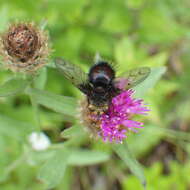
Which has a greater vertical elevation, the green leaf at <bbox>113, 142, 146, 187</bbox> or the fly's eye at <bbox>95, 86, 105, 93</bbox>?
the fly's eye at <bbox>95, 86, 105, 93</bbox>

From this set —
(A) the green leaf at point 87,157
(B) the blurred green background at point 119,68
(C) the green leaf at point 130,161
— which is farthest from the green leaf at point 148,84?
(B) the blurred green background at point 119,68

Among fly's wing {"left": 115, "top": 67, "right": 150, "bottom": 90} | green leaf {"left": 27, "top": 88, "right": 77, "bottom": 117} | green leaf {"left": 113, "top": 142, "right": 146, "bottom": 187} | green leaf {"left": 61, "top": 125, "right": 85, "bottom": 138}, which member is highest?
fly's wing {"left": 115, "top": 67, "right": 150, "bottom": 90}

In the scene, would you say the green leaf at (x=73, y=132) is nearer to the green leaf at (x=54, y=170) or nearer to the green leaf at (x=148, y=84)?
the green leaf at (x=54, y=170)

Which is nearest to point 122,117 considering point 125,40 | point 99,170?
point 125,40

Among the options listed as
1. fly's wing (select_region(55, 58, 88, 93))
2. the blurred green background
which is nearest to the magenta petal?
fly's wing (select_region(55, 58, 88, 93))

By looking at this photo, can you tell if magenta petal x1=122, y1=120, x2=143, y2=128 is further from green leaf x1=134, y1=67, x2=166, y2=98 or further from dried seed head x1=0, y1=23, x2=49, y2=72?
dried seed head x1=0, y1=23, x2=49, y2=72

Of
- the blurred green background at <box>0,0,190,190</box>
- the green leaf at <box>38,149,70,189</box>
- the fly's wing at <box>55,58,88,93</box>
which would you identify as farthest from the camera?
the blurred green background at <box>0,0,190,190</box>

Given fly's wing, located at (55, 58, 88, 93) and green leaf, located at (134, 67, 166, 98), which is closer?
fly's wing, located at (55, 58, 88, 93)

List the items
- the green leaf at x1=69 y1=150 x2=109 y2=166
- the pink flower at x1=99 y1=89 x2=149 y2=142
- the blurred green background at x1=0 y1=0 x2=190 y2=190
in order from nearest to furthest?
the pink flower at x1=99 y1=89 x2=149 y2=142 < the green leaf at x1=69 y1=150 x2=109 y2=166 < the blurred green background at x1=0 y1=0 x2=190 y2=190
